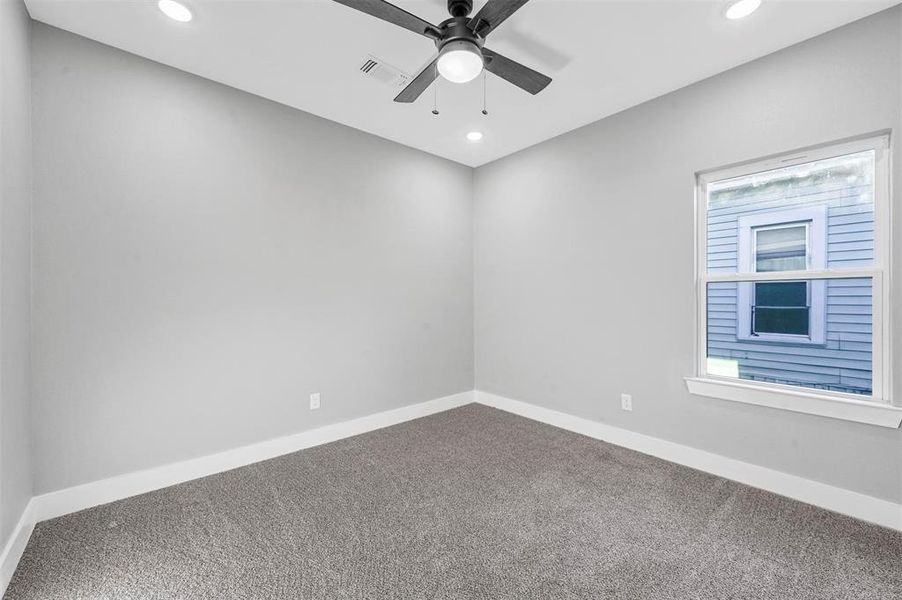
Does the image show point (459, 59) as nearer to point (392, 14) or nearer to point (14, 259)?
point (392, 14)

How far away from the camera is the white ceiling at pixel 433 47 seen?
78.9 inches

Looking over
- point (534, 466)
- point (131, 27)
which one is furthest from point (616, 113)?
point (131, 27)

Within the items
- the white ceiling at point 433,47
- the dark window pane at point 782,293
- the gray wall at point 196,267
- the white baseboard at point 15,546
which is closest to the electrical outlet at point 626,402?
the dark window pane at point 782,293

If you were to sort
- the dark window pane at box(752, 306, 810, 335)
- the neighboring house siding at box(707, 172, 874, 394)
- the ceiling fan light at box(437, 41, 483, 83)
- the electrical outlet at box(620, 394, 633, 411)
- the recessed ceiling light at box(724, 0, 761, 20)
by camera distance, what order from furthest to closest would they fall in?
the electrical outlet at box(620, 394, 633, 411), the dark window pane at box(752, 306, 810, 335), the neighboring house siding at box(707, 172, 874, 394), the recessed ceiling light at box(724, 0, 761, 20), the ceiling fan light at box(437, 41, 483, 83)

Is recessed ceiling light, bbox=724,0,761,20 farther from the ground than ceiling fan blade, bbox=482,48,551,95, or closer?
farther from the ground

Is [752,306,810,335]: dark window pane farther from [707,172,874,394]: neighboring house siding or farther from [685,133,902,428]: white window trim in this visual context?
[685,133,902,428]: white window trim

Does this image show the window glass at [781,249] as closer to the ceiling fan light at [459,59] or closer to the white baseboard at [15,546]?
the ceiling fan light at [459,59]

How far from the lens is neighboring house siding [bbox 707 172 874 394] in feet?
7.24

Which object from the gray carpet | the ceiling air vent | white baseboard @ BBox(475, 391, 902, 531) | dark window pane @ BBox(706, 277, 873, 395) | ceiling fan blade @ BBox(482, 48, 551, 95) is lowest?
the gray carpet

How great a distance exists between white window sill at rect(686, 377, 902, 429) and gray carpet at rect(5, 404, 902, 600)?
0.54 m

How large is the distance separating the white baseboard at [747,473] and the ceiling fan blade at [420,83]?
284 cm

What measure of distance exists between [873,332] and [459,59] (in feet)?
8.64

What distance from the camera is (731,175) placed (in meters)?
2.65

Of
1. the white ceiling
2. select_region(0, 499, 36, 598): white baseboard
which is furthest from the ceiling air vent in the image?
select_region(0, 499, 36, 598): white baseboard
